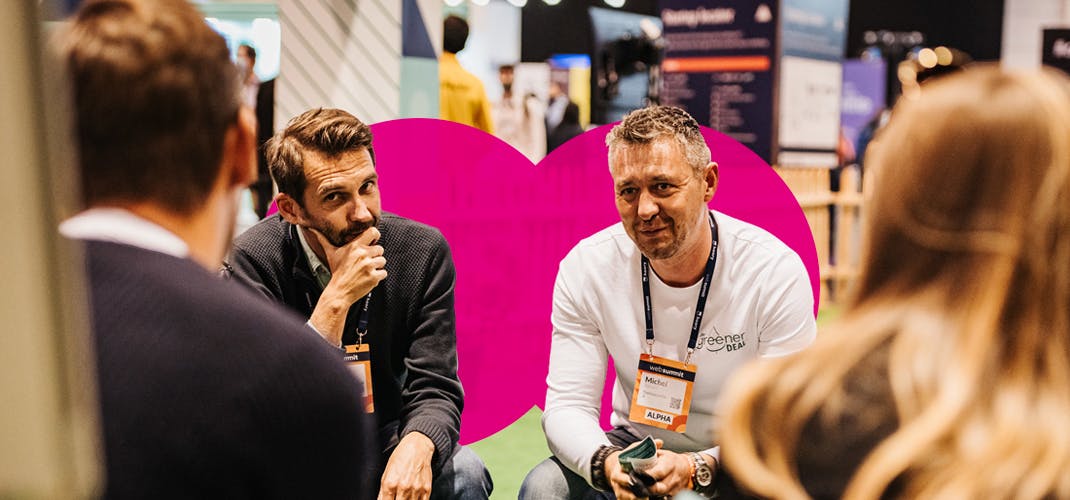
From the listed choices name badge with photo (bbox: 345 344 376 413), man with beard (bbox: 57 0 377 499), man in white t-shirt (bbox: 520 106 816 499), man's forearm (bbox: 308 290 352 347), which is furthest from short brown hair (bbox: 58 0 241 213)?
man in white t-shirt (bbox: 520 106 816 499)

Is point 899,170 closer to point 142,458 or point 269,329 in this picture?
point 269,329

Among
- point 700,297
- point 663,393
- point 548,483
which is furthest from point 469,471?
point 700,297

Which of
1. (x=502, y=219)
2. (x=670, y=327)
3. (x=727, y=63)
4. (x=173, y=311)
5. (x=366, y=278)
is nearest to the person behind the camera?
(x=173, y=311)

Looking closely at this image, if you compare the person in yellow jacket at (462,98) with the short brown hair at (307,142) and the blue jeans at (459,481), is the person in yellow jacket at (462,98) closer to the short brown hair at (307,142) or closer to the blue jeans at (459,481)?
the short brown hair at (307,142)

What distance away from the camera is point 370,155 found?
273 centimetres

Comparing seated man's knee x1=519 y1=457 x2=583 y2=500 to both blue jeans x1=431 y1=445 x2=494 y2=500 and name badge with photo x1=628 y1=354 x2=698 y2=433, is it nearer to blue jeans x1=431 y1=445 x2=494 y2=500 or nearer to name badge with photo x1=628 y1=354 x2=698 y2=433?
Result: blue jeans x1=431 y1=445 x2=494 y2=500

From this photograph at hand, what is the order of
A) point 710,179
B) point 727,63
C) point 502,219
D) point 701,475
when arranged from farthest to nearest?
point 727,63
point 502,219
point 710,179
point 701,475

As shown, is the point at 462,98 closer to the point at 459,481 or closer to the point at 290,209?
the point at 290,209

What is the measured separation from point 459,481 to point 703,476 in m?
0.66

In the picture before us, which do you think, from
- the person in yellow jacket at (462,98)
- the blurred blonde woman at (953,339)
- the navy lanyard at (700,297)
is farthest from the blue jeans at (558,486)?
the person in yellow jacket at (462,98)

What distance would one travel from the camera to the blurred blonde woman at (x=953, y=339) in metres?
1.03

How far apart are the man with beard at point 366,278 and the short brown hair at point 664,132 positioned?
25.1 inches

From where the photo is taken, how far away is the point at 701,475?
2.45 metres

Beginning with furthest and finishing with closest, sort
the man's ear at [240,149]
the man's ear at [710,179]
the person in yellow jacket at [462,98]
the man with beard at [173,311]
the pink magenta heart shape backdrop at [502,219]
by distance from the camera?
the person in yellow jacket at [462,98] < the pink magenta heart shape backdrop at [502,219] < the man's ear at [710,179] < the man's ear at [240,149] < the man with beard at [173,311]
